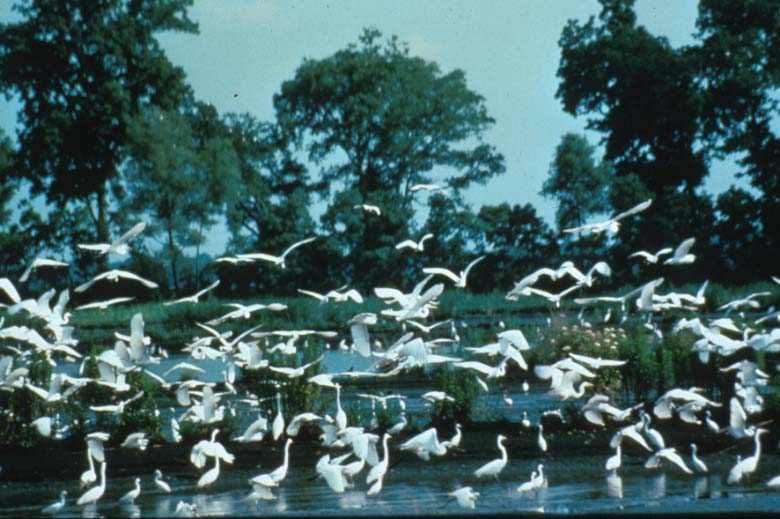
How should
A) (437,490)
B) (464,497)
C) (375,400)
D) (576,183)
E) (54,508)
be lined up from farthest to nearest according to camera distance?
1. (576,183)
2. (375,400)
3. (437,490)
4. (54,508)
5. (464,497)

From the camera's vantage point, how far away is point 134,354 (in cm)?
770

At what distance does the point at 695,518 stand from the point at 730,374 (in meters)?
6.17

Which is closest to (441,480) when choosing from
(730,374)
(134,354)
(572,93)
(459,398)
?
(459,398)

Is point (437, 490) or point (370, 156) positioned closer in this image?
point (437, 490)

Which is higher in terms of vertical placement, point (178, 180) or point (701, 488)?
point (178, 180)

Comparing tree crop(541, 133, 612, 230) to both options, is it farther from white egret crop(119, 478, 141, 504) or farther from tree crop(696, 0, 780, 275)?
white egret crop(119, 478, 141, 504)

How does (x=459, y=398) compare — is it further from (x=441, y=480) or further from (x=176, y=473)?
(x=176, y=473)

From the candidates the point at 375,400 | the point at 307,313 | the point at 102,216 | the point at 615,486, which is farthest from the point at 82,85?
the point at 615,486

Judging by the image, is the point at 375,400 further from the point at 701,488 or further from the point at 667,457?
the point at 701,488

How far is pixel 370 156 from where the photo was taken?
94.8 ft

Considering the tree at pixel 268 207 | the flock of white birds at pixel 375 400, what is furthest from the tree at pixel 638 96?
the flock of white birds at pixel 375 400

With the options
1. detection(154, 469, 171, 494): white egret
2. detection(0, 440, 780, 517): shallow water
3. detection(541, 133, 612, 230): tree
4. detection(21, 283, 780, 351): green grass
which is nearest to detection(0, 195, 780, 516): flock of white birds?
detection(154, 469, 171, 494): white egret

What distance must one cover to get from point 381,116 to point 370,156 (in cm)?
107

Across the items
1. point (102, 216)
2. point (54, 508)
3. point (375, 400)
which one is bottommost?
point (54, 508)
